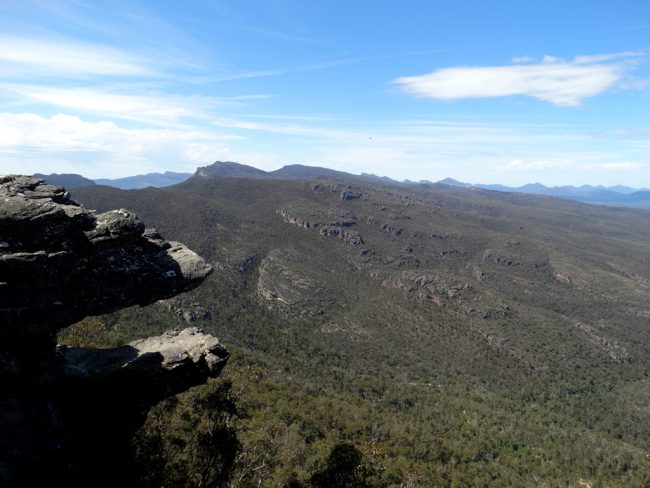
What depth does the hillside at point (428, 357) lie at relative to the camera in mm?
72000

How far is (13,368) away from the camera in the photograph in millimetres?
18422

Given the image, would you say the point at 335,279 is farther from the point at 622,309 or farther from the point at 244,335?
the point at 622,309

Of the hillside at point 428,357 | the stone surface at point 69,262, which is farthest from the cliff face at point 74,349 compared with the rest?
the hillside at point 428,357

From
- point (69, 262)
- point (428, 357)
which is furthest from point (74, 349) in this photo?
point (428, 357)

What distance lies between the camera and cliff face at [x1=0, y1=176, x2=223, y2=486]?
1778 centimetres

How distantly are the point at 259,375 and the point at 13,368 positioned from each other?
51.6m

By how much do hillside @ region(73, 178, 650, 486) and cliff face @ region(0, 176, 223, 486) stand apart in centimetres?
1810

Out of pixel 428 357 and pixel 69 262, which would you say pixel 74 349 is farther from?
pixel 428 357

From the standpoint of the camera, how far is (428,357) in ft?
431

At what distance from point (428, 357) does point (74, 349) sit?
403 ft

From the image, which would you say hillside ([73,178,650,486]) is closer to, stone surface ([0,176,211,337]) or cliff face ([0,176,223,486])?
cliff face ([0,176,223,486])

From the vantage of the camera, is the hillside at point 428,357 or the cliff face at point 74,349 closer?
the cliff face at point 74,349

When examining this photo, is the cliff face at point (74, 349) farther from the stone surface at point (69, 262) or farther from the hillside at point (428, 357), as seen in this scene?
the hillside at point (428, 357)

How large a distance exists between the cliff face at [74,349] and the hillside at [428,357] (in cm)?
1810
